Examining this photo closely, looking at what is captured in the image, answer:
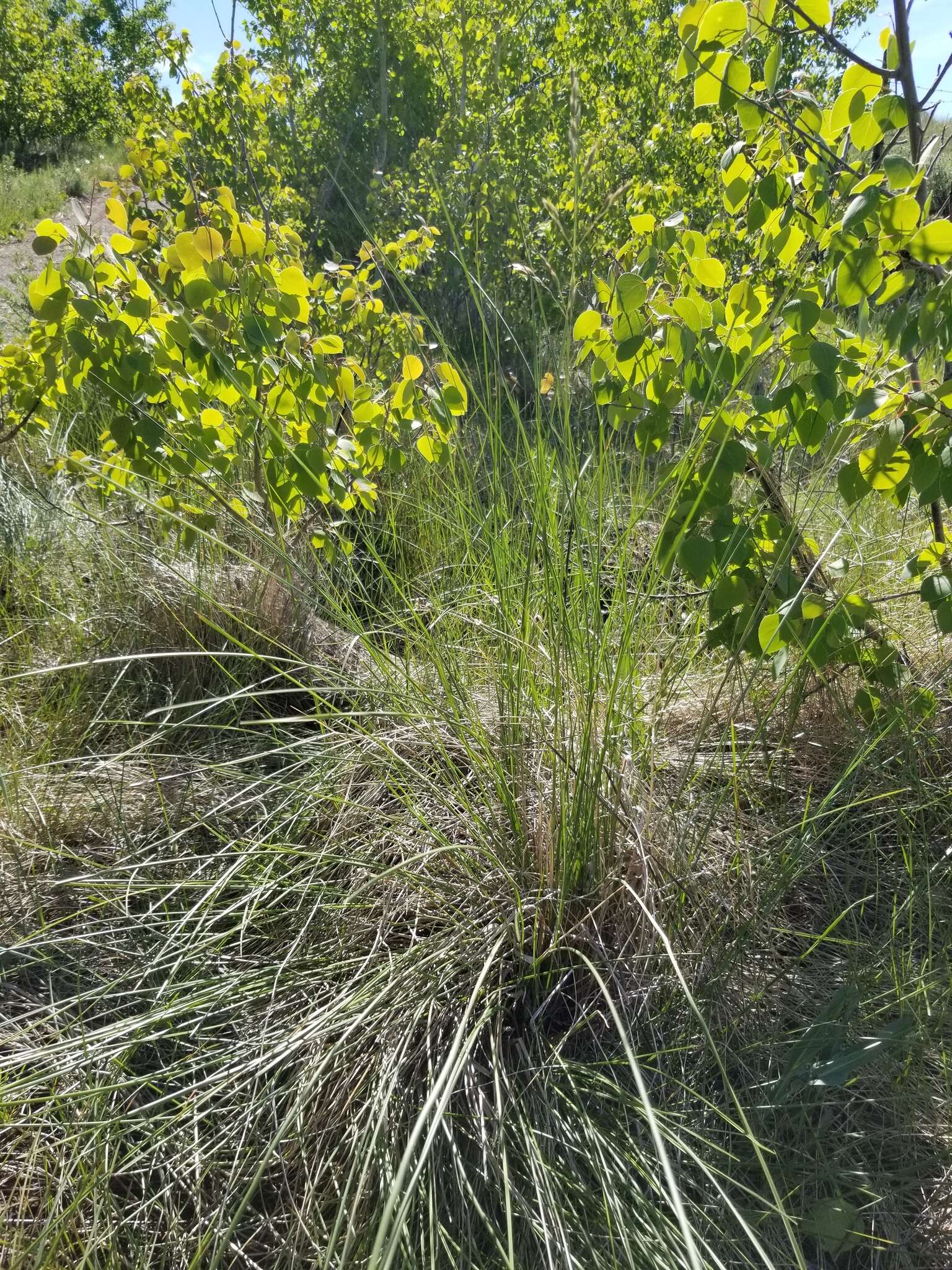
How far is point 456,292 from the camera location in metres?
5.49

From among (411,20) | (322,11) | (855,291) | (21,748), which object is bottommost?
(21,748)

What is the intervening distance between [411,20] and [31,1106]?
6.95m

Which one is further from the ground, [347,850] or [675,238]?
[675,238]

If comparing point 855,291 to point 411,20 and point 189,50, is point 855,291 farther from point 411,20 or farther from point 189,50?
point 411,20

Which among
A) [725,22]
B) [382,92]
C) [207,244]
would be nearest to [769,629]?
[725,22]

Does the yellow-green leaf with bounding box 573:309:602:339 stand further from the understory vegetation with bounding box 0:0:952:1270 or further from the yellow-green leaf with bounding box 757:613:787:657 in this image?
the yellow-green leaf with bounding box 757:613:787:657

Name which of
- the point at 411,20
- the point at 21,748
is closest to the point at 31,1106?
the point at 21,748

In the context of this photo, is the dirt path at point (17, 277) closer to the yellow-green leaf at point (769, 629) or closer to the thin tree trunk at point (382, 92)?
the yellow-green leaf at point (769, 629)

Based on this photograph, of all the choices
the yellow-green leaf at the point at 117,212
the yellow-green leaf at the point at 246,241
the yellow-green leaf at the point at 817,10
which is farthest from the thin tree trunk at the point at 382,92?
the yellow-green leaf at the point at 817,10

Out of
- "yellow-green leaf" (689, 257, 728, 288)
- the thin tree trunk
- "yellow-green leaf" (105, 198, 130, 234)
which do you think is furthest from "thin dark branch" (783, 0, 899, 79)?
the thin tree trunk

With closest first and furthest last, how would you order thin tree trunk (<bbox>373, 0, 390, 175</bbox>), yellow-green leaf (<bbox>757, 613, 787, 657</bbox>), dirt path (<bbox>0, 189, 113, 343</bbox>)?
yellow-green leaf (<bbox>757, 613, 787, 657</bbox>) < dirt path (<bbox>0, 189, 113, 343</bbox>) < thin tree trunk (<bbox>373, 0, 390, 175</bbox>)

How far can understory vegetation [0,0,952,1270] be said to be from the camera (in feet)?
3.61

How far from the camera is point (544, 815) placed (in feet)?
4.49

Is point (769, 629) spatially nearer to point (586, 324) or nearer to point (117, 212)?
point (586, 324)
